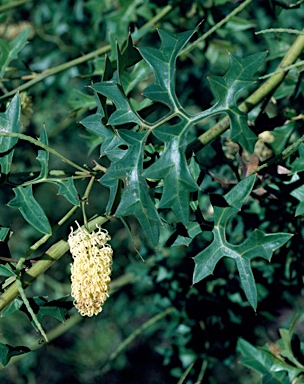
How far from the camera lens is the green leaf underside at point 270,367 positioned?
3.59 ft

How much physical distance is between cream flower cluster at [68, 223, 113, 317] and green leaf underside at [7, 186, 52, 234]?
0.15 ft

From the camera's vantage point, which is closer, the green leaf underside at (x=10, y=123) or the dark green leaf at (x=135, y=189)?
the dark green leaf at (x=135, y=189)

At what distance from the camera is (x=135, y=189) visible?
768 millimetres

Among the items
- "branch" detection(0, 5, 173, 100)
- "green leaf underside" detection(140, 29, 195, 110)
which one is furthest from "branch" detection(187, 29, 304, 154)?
"branch" detection(0, 5, 173, 100)

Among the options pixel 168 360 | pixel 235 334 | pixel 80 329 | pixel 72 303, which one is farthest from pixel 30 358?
pixel 72 303

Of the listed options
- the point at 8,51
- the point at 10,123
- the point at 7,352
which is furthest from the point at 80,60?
the point at 7,352

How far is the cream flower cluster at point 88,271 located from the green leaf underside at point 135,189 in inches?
4.2

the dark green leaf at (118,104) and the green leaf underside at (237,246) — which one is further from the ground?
the dark green leaf at (118,104)

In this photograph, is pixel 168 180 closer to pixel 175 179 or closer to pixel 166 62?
pixel 175 179

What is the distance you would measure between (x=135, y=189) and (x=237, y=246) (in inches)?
7.4

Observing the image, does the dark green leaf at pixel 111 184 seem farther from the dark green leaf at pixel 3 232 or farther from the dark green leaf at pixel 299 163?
the dark green leaf at pixel 299 163

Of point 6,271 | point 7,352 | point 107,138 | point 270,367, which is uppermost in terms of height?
point 107,138

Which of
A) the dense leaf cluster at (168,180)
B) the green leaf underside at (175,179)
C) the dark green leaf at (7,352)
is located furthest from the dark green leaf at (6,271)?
the green leaf underside at (175,179)

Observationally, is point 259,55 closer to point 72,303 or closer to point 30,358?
point 72,303
